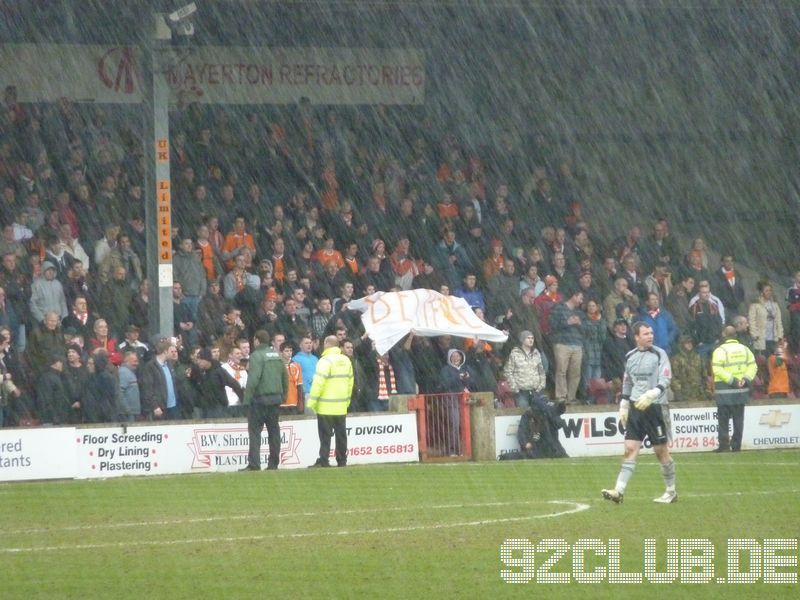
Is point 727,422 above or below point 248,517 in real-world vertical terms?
above

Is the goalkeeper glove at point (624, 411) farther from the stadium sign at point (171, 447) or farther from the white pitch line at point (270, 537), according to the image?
the stadium sign at point (171, 447)

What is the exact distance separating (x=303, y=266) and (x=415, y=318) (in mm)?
2363

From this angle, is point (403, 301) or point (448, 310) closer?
point (403, 301)

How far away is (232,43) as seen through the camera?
30969mm

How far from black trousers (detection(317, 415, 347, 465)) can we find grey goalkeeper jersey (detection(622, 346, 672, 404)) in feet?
21.6

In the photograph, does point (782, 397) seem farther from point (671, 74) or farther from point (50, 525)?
point (50, 525)

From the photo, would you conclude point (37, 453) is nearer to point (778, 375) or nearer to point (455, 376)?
point (455, 376)

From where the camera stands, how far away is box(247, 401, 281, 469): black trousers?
73.0ft

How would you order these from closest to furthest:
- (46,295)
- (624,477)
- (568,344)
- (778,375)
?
(624,477), (46,295), (568,344), (778,375)

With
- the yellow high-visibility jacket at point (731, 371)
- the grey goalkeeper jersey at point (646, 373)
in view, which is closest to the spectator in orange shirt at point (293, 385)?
the yellow high-visibility jacket at point (731, 371)

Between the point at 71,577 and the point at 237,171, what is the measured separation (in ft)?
56.7

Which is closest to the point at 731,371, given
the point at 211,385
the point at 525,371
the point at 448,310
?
the point at 525,371

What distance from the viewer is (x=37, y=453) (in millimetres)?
21438

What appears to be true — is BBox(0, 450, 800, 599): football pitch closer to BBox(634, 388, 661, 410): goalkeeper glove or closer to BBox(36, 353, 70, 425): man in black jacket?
BBox(634, 388, 661, 410): goalkeeper glove
